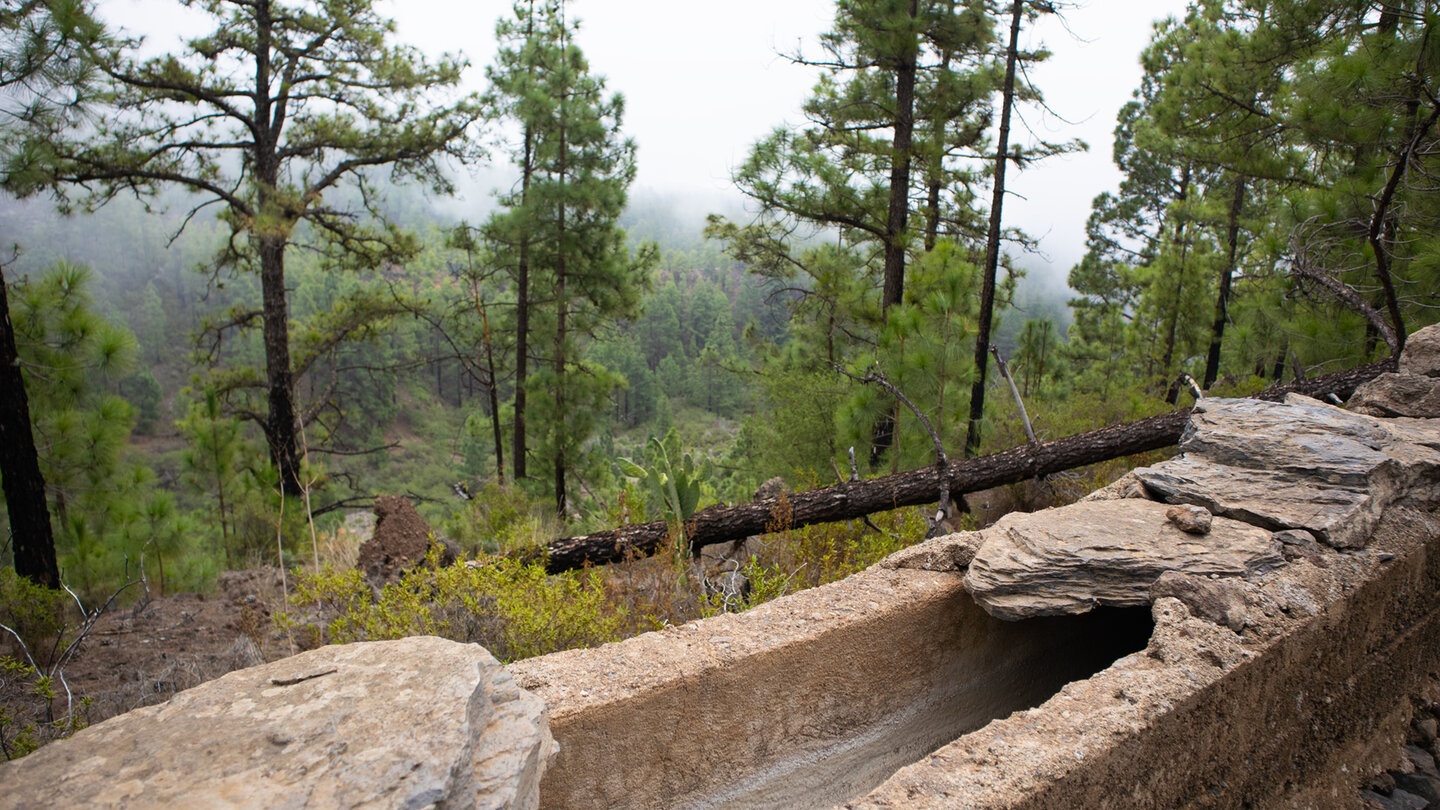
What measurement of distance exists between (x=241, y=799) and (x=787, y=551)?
374 cm

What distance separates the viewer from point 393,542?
6176mm

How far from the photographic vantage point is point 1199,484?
362 centimetres

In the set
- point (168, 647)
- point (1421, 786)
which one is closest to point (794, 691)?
point (1421, 786)

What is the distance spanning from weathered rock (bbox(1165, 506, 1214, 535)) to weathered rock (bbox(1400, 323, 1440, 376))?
9.81ft

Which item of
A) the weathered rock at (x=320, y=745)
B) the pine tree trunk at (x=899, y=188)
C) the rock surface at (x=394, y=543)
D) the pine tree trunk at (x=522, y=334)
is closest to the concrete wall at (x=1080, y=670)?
the weathered rock at (x=320, y=745)

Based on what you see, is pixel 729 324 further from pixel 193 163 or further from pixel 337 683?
pixel 337 683

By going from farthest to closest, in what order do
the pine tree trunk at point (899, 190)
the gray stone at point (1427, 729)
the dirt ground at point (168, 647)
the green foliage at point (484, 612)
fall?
the pine tree trunk at point (899, 190) < the dirt ground at point (168, 647) < the green foliage at point (484, 612) < the gray stone at point (1427, 729)

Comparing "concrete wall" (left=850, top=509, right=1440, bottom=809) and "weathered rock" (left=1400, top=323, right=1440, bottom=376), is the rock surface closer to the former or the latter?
"concrete wall" (left=850, top=509, right=1440, bottom=809)

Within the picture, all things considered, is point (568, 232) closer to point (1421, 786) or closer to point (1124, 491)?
point (1124, 491)

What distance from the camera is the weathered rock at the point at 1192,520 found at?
321 centimetres

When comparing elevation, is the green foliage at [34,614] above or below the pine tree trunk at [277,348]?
below

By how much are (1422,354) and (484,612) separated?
Result: 20.4 ft

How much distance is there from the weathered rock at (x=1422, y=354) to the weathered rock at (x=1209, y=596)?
3.40m

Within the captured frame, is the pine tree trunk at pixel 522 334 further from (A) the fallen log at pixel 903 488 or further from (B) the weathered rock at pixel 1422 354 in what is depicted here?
(B) the weathered rock at pixel 1422 354
